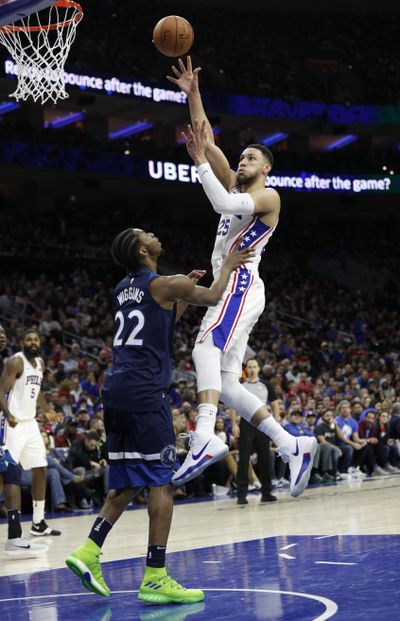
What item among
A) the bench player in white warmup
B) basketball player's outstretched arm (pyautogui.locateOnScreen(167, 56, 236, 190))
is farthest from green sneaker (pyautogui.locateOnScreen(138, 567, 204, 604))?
basketball player's outstretched arm (pyautogui.locateOnScreen(167, 56, 236, 190))

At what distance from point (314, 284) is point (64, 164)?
890 cm

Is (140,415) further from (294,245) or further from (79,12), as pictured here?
(294,245)

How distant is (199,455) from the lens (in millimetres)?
5789

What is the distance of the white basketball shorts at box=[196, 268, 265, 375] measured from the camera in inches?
240

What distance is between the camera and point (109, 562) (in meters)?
7.38

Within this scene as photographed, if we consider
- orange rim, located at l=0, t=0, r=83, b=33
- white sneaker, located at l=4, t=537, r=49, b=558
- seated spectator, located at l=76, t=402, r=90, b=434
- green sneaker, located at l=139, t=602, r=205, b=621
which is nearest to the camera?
green sneaker, located at l=139, t=602, r=205, b=621

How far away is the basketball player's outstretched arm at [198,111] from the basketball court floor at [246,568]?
264 centimetres

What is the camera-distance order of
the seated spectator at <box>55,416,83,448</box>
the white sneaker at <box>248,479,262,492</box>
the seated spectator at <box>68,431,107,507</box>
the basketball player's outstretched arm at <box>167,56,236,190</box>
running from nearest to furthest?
the basketball player's outstretched arm at <box>167,56,236,190</box> → the seated spectator at <box>68,431,107,507</box> → the seated spectator at <box>55,416,83,448</box> → the white sneaker at <box>248,479,262,492</box>

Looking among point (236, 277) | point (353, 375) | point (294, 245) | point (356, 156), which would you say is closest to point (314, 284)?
point (294, 245)

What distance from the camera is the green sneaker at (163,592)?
5.53 meters

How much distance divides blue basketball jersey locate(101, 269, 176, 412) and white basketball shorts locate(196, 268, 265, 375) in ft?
1.19

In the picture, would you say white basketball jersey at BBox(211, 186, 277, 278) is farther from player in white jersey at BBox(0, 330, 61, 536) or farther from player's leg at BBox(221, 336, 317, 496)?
player in white jersey at BBox(0, 330, 61, 536)

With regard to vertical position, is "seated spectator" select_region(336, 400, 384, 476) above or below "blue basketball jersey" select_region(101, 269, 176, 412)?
below

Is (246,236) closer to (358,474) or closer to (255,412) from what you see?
(255,412)
